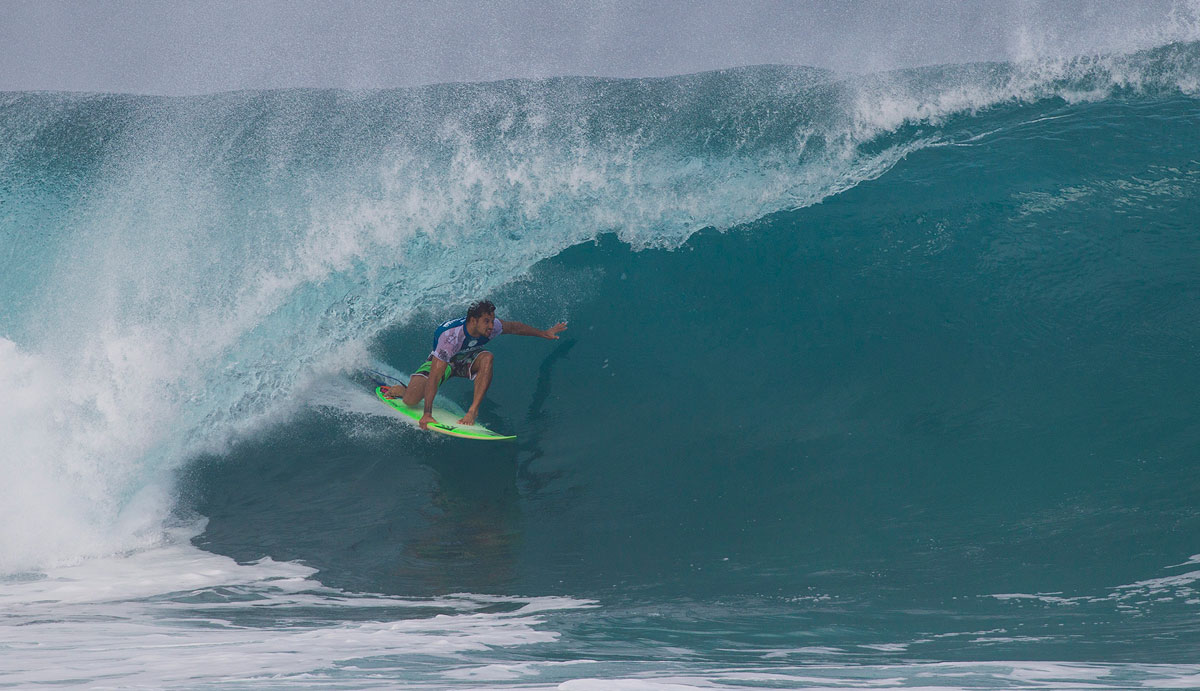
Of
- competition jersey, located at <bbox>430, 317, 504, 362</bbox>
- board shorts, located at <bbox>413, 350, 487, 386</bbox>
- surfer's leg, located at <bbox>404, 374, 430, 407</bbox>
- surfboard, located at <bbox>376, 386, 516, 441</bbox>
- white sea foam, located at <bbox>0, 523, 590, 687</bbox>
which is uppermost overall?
competition jersey, located at <bbox>430, 317, 504, 362</bbox>

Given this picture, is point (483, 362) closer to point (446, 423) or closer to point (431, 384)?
point (431, 384)

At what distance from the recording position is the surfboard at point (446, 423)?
623 centimetres

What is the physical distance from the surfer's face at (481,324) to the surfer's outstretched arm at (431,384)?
1.24ft

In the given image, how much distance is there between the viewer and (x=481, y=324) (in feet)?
19.9

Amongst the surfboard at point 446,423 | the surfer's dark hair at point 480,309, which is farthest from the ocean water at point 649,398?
the surfer's dark hair at point 480,309

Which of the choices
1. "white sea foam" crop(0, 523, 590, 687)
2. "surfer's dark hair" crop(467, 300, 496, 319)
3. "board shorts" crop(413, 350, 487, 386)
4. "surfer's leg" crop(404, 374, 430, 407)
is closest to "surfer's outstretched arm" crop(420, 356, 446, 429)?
"board shorts" crop(413, 350, 487, 386)

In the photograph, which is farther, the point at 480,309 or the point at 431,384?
the point at 431,384

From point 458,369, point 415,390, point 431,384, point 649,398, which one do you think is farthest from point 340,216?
point 649,398

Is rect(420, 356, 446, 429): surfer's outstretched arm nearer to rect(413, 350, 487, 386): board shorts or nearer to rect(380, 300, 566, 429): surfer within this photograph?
rect(380, 300, 566, 429): surfer

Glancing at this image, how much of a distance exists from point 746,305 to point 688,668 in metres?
3.97

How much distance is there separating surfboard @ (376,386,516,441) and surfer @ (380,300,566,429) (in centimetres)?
6

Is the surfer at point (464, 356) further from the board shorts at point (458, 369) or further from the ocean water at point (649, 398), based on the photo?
the ocean water at point (649, 398)

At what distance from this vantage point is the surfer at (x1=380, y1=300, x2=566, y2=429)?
610 centimetres

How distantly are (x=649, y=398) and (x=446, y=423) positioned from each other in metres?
1.64
